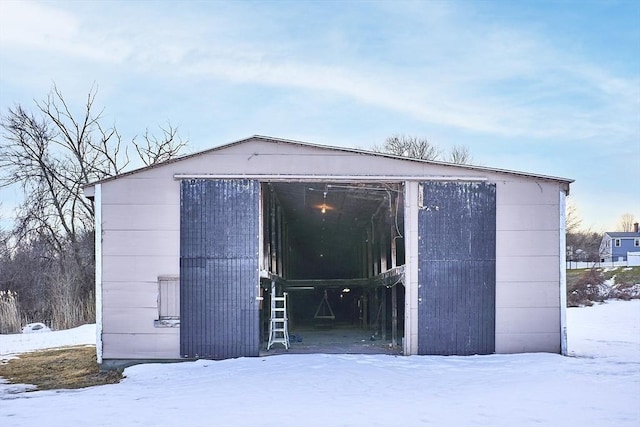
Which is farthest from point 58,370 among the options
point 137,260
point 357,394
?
point 357,394

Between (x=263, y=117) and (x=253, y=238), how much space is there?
1768cm

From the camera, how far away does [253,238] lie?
12.0 metres

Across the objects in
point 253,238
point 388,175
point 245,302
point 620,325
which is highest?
point 388,175

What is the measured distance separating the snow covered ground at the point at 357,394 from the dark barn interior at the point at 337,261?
2353mm

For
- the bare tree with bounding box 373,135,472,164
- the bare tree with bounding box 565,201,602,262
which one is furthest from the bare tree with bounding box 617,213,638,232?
the bare tree with bounding box 373,135,472,164

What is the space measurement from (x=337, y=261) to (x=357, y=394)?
16.6 metres

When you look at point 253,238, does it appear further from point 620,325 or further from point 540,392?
point 620,325

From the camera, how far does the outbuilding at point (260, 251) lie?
11.7 m

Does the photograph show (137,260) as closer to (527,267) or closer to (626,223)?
(527,267)

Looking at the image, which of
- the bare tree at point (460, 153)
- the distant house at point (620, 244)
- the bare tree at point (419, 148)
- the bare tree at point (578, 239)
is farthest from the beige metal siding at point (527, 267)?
the distant house at point (620, 244)

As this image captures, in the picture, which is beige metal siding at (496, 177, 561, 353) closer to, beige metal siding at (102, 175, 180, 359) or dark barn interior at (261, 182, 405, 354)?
dark barn interior at (261, 182, 405, 354)

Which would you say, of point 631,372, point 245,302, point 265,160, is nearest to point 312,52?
point 265,160

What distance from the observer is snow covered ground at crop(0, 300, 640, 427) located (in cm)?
750

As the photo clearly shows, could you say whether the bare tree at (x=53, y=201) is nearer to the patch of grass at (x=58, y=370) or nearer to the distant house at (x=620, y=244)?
the patch of grass at (x=58, y=370)
